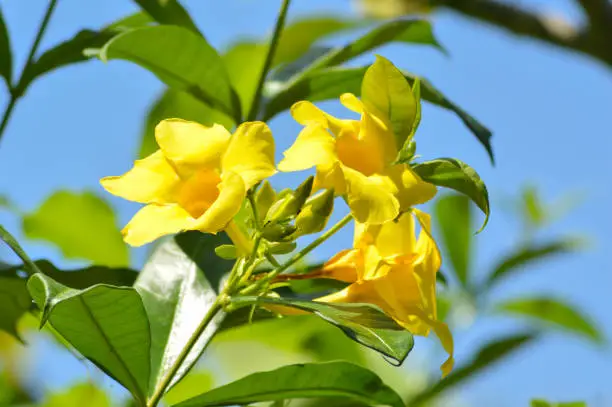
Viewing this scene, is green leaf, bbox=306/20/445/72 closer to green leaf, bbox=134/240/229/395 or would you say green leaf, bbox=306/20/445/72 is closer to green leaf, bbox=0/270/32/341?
green leaf, bbox=134/240/229/395

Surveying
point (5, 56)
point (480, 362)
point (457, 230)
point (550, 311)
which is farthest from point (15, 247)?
point (550, 311)

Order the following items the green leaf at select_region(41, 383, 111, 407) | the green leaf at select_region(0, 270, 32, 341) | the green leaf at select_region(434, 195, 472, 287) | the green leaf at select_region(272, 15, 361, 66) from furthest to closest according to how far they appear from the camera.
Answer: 1. the green leaf at select_region(272, 15, 361, 66)
2. the green leaf at select_region(434, 195, 472, 287)
3. the green leaf at select_region(41, 383, 111, 407)
4. the green leaf at select_region(0, 270, 32, 341)

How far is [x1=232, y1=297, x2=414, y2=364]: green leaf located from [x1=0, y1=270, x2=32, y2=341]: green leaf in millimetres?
303

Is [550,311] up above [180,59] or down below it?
below

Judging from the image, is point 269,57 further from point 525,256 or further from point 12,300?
point 525,256

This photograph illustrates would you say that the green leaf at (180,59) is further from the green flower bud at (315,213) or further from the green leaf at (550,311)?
the green leaf at (550,311)

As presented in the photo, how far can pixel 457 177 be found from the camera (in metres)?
0.82

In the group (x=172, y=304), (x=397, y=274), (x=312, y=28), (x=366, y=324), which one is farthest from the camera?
(x=312, y=28)

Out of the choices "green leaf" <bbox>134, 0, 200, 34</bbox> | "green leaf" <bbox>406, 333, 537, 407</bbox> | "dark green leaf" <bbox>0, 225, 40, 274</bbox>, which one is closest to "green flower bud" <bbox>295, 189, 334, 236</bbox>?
"dark green leaf" <bbox>0, 225, 40, 274</bbox>

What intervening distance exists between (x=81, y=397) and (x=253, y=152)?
0.66 metres

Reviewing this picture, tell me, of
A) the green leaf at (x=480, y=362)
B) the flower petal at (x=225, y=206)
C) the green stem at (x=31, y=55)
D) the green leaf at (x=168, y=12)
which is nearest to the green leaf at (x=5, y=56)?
the green stem at (x=31, y=55)

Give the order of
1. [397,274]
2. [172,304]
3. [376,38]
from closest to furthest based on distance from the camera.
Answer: [397,274], [172,304], [376,38]

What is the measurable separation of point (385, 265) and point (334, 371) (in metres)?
0.11

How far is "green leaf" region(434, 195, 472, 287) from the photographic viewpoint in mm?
1928
